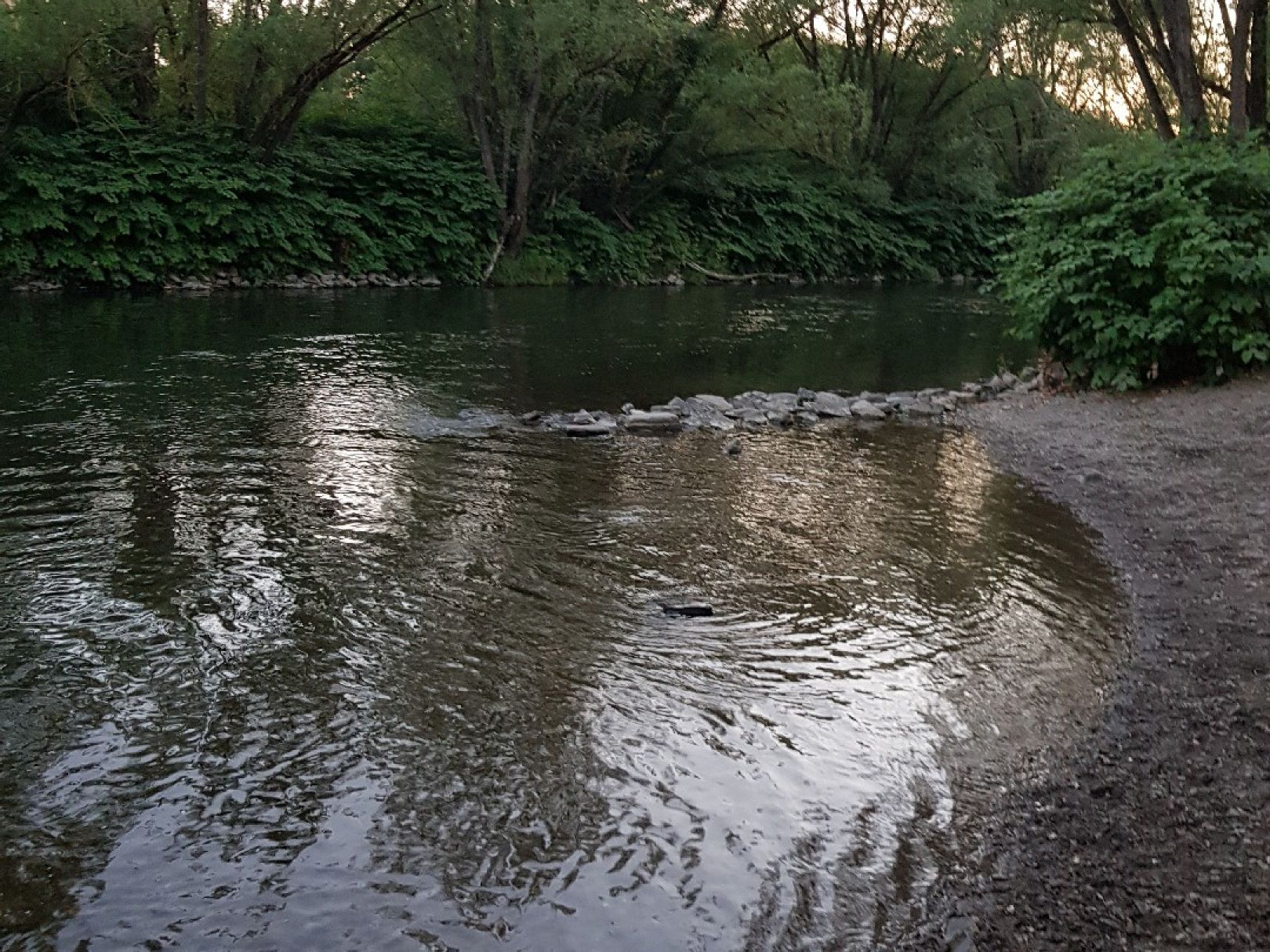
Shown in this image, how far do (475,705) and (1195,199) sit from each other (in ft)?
36.6

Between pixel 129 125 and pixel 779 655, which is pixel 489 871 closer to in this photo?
pixel 779 655

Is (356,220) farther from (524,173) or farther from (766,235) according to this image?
(766,235)

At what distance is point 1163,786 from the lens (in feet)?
14.5

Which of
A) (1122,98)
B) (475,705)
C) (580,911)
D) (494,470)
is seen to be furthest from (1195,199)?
(1122,98)

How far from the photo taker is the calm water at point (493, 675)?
3.81m

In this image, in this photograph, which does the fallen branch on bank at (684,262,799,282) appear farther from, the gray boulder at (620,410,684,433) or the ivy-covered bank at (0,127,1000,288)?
the gray boulder at (620,410,684,433)

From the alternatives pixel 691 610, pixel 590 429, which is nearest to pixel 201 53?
pixel 590 429

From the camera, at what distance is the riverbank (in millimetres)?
3578

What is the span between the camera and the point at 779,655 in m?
5.96

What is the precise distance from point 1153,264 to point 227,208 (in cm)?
1996

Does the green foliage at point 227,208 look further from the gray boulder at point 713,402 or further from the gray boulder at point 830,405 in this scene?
the gray boulder at point 830,405

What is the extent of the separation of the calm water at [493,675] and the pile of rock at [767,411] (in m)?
0.74

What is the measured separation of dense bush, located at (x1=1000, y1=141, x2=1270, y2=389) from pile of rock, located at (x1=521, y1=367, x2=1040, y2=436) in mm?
1497

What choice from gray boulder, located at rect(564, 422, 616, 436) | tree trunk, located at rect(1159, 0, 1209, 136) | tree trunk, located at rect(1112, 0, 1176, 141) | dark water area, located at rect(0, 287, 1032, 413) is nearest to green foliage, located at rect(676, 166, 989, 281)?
dark water area, located at rect(0, 287, 1032, 413)
